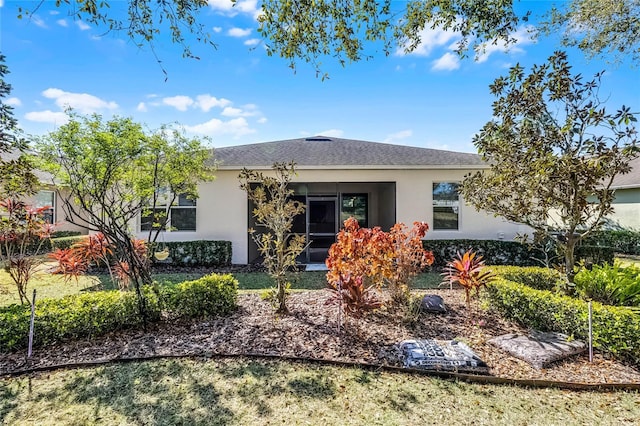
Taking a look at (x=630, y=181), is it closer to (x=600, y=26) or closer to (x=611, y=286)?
(x=600, y=26)

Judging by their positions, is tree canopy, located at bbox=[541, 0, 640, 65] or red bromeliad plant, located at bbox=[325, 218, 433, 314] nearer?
red bromeliad plant, located at bbox=[325, 218, 433, 314]

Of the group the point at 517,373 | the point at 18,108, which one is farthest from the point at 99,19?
the point at 517,373

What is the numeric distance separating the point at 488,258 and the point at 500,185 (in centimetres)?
540

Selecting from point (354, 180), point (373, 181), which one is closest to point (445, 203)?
point (373, 181)

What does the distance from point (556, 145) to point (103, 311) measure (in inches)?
305

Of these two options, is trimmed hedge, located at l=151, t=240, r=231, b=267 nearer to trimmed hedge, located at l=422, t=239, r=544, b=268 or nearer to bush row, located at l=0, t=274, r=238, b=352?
bush row, located at l=0, t=274, r=238, b=352

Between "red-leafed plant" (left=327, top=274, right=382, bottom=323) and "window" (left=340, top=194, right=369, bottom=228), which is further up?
"window" (left=340, top=194, right=369, bottom=228)

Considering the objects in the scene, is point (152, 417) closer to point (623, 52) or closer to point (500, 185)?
point (500, 185)

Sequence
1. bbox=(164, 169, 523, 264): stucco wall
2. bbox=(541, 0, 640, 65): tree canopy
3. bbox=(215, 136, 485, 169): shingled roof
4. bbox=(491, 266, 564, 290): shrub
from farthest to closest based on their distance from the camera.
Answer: bbox=(164, 169, 523, 264): stucco wall
bbox=(215, 136, 485, 169): shingled roof
bbox=(541, 0, 640, 65): tree canopy
bbox=(491, 266, 564, 290): shrub

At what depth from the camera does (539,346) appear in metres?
4.36

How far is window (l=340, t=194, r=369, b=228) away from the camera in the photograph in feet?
50.2

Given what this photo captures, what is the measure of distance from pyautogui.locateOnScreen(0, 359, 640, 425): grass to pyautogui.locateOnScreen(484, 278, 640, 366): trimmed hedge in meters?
0.85

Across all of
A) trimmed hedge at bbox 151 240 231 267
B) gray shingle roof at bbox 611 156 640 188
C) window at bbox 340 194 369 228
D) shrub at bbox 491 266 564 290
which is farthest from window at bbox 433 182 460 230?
gray shingle roof at bbox 611 156 640 188

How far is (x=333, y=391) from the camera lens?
3.51m
